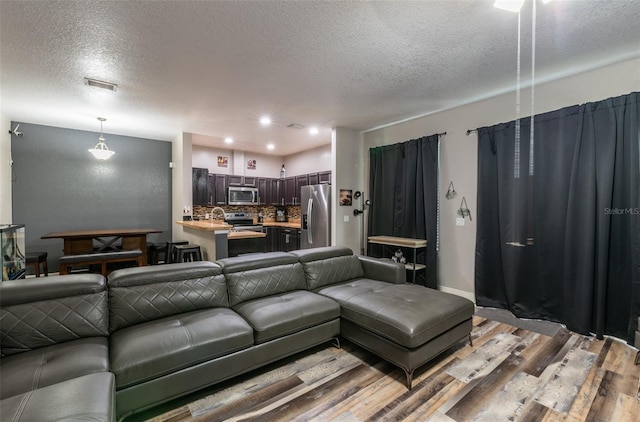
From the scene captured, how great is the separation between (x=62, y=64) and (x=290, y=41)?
2.29m

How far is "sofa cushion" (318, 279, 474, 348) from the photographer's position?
2074 mm

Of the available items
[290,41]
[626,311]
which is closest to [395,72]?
[290,41]

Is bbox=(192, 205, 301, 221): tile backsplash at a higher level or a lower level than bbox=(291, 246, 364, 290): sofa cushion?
higher

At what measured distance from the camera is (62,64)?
2748mm

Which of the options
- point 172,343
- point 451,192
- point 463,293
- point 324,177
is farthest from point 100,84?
point 463,293

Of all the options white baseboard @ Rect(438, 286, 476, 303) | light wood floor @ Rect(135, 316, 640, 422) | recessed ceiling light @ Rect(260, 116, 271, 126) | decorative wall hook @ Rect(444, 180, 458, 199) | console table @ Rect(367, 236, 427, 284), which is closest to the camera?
light wood floor @ Rect(135, 316, 640, 422)

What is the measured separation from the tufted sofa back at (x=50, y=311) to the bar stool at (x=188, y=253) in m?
2.43

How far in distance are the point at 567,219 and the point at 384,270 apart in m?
1.96

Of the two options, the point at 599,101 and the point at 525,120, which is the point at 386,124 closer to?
the point at 525,120

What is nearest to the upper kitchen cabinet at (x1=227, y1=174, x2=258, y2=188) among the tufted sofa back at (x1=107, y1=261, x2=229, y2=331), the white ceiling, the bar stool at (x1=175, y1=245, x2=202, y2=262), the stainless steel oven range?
the stainless steel oven range

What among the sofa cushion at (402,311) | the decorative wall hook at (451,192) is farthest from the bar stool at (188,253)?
the decorative wall hook at (451,192)

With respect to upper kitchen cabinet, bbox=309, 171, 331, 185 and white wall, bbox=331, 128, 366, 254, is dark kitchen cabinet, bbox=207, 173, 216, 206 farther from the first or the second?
white wall, bbox=331, 128, 366, 254

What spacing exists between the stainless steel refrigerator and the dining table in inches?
118

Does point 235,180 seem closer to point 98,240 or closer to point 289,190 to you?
point 289,190
